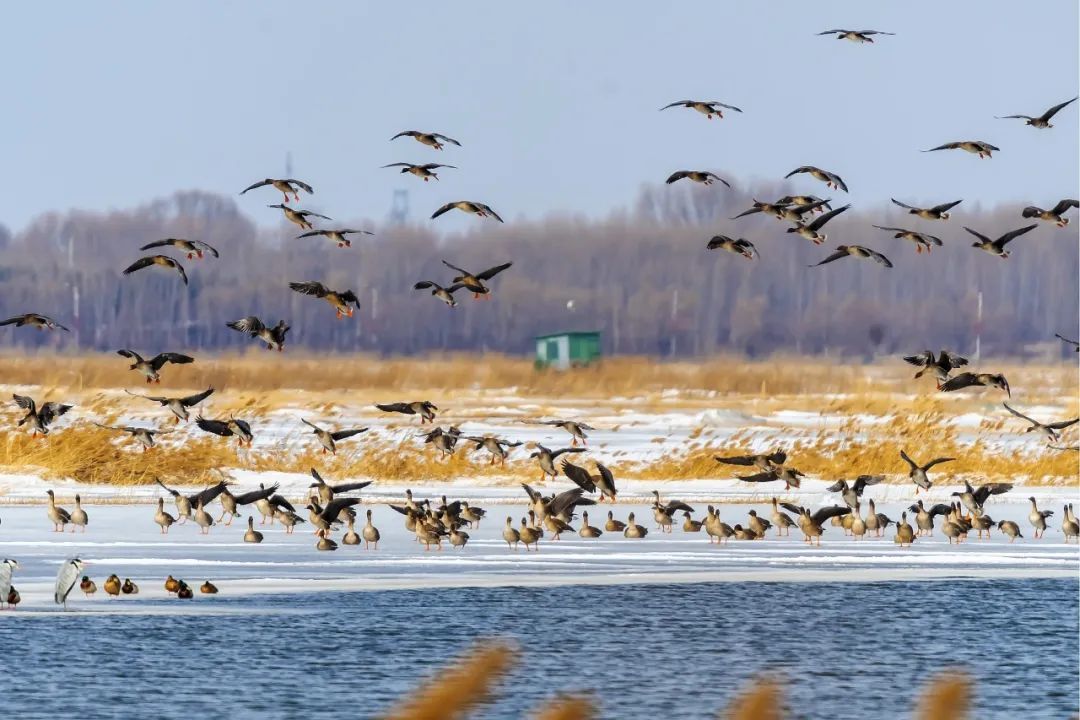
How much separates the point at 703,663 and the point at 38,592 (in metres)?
5.33

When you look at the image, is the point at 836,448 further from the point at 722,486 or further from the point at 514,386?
the point at 514,386

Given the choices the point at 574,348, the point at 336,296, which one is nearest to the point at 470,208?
the point at 336,296

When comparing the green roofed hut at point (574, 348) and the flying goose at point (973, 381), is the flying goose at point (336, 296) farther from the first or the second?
the green roofed hut at point (574, 348)

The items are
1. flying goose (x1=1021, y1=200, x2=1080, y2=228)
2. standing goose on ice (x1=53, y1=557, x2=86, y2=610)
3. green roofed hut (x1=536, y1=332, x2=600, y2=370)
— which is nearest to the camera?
standing goose on ice (x1=53, y1=557, x2=86, y2=610)

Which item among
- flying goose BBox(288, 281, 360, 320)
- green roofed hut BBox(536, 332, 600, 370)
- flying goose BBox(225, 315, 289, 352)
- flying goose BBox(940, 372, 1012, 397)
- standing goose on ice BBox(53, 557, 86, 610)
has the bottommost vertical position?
standing goose on ice BBox(53, 557, 86, 610)

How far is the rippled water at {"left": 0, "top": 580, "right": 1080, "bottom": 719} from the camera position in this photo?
32.3 ft

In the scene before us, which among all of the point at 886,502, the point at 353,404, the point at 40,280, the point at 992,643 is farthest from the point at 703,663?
the point at 40,280

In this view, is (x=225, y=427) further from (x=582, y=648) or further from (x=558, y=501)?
(x=582, y=648)

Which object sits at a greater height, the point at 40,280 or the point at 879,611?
the point at 40,280

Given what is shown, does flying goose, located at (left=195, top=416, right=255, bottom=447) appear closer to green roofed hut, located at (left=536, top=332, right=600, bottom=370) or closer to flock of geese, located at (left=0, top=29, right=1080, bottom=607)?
flock of geese, located at (left=0, top=29, right=1080, bottom=607)

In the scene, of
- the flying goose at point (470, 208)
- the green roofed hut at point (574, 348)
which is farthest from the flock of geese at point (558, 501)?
the green roofed hut at point (574, 348)

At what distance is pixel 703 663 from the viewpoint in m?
11.5

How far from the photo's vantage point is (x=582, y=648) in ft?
39.3

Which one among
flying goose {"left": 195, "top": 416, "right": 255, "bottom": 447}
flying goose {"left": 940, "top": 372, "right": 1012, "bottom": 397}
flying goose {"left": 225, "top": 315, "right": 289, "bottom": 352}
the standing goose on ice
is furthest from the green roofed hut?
the standing goose on ice
